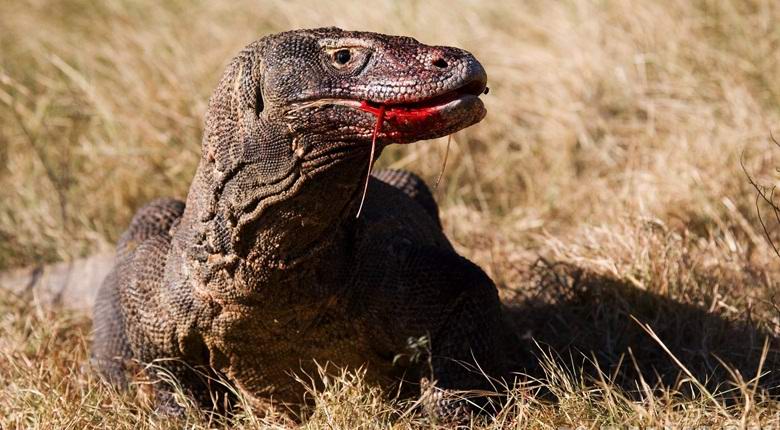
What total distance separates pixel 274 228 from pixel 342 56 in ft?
1.86

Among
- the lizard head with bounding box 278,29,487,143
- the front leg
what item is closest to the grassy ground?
the front leg

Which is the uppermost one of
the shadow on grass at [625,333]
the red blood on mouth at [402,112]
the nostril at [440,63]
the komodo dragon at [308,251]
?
the nostril at [440,63]

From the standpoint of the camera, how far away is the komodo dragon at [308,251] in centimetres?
329

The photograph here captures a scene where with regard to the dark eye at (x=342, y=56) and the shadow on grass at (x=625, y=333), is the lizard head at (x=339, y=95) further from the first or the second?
the shadow on grass at (x=625, y=333)

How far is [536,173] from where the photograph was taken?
23.4 ft

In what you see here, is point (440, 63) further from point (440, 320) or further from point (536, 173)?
point (536, 173)

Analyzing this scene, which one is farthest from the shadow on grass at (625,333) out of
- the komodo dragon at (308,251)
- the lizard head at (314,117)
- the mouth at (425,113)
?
the mouth at (425,113)

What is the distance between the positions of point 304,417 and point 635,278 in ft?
5.40

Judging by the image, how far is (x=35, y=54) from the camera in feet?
28.0

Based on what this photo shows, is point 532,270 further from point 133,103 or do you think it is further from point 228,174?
point 133,103

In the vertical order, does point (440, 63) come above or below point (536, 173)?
above

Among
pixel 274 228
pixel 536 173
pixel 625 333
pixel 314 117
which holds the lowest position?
pixel 625 333

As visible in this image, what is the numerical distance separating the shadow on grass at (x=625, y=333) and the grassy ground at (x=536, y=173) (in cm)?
1

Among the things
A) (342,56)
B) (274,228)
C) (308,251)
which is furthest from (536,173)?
(342,56)
